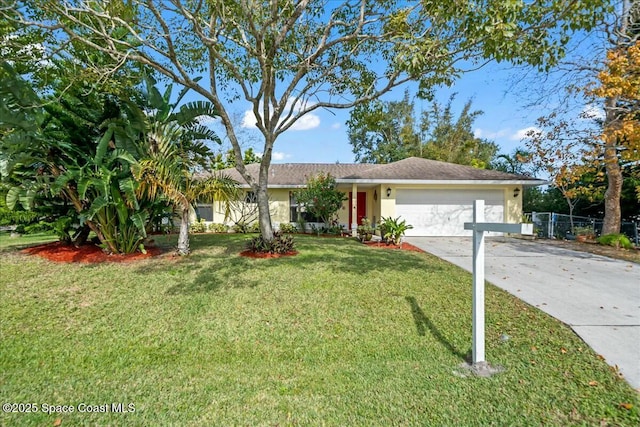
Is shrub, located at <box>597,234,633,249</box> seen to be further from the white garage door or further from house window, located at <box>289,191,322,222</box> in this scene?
house window, located at <box>289,191,322,222</box>

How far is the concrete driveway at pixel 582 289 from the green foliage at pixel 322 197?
466 cm

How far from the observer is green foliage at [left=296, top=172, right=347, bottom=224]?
1314cm

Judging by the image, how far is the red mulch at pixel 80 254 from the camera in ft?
23.7

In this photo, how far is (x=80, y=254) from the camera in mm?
7562

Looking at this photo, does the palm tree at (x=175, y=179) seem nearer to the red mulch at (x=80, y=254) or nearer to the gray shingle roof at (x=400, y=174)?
the red mulch at (x=80, y=254)

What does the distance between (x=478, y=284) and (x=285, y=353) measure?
2325 millimetres

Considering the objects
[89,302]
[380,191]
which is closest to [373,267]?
[89,302]

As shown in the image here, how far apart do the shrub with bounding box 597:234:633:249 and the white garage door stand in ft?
11.7

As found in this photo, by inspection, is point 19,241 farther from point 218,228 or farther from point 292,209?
point 292,209

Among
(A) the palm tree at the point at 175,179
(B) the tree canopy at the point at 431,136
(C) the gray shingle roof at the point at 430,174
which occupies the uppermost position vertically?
(B) the tree canopy at the point at 431,136

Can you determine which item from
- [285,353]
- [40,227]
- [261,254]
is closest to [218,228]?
[40,227]

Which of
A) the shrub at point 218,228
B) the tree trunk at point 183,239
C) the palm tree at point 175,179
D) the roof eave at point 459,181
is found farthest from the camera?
the shrub at point 218,228

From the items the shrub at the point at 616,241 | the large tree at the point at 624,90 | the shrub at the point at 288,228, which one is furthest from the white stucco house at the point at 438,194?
the large tree at the point at 624,90

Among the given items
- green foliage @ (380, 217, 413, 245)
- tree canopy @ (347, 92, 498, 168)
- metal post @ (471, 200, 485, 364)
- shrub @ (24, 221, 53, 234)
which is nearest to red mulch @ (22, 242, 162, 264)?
shrub @ (24, 221, 53, 234)
